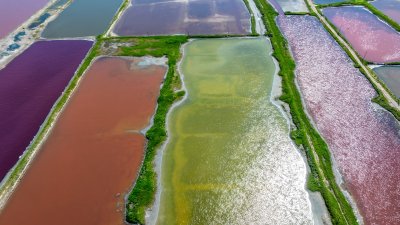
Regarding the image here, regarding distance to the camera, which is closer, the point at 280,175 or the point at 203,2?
the point at 280,175

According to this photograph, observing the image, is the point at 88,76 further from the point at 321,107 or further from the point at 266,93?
the point at 321,107

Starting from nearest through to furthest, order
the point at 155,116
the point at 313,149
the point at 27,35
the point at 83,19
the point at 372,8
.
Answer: the point at 313,149
the point at 155,116
the point at 27,35
the point at 83,19
the point at 372,8

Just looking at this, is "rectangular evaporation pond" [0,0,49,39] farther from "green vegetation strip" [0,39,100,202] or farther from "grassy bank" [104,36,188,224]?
"grassy bank" [104,36,188,224]

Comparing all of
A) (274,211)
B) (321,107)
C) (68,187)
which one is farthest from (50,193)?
(321,107)

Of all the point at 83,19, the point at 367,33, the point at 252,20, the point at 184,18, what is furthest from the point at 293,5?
the point at 83,19

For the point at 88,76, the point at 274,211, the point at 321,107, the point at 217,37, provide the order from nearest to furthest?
the point at 274,211
the point at 321,107
the point at 88,76
the point at 217,37

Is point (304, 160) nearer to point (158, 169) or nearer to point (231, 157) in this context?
point (231, 157)

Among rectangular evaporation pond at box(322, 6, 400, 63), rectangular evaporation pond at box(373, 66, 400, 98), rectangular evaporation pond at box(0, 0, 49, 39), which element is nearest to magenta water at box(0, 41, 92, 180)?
rectangular evaporation pond at box(0, 0, 49, 39)
